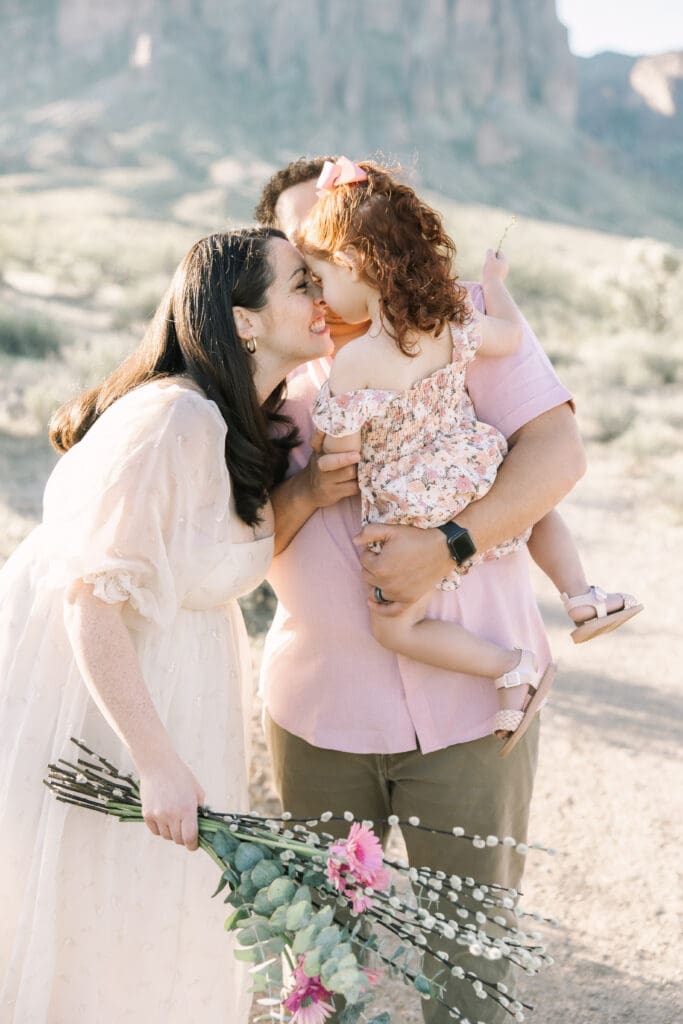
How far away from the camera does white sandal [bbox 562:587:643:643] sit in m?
2.89

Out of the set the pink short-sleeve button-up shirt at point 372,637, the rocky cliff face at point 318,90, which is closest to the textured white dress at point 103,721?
the pink short-sleeve button-up shirt at point 372,637

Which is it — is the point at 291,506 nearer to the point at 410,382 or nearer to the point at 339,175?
the point at 410,382

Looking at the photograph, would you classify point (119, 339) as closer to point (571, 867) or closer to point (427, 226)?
point (571, 867)

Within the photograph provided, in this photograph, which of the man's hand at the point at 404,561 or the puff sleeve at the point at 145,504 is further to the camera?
the man's hand at the point at 404,561

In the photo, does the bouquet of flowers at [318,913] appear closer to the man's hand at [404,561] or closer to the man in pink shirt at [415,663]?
the man in pink shirt at [415,663]

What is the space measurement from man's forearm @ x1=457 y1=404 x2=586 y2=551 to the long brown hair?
524 mm

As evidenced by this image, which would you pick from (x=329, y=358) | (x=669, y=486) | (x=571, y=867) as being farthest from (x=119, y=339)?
(x=329, y=358)

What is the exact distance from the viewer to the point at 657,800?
5438mm

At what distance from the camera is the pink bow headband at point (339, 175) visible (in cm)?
257

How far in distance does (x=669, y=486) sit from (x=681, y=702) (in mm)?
4439

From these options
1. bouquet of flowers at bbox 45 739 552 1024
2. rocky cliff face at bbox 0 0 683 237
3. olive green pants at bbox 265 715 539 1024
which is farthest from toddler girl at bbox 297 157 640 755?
rocky cliff face at bbox 0 0 683 237

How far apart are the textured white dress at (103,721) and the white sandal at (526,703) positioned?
2.07ft

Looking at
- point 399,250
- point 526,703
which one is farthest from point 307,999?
point 399,250

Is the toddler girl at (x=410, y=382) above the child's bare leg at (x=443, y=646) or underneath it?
above
